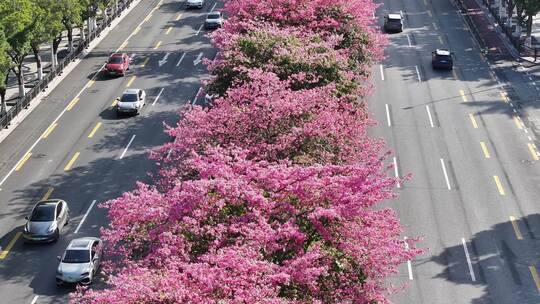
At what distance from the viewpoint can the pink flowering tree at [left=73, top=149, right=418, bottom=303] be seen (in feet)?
81.8

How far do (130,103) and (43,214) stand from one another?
19.5m

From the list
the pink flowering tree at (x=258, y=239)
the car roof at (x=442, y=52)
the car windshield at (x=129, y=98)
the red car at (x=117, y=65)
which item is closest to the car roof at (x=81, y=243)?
the pink flowering tree at (x=258, y=239)

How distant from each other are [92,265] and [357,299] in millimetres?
19081

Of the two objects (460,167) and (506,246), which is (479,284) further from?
(460,167)

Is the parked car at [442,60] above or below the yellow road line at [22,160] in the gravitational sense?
above

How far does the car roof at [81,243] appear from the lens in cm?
4347

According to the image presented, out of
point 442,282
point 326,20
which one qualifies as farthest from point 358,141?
point 326,20

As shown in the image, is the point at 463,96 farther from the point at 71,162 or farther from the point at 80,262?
the point at 80,262

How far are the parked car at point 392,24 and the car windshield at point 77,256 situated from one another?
1946 inches

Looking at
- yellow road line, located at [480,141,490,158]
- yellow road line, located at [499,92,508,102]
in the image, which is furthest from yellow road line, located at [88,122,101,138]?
yellow road line, located at [499,92,508,102]

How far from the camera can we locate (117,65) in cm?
7412

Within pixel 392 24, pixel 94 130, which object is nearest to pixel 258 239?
pixel 94 130

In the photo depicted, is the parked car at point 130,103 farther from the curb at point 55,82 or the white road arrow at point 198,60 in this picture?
the white road arrow at point 198,60

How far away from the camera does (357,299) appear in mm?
27375
